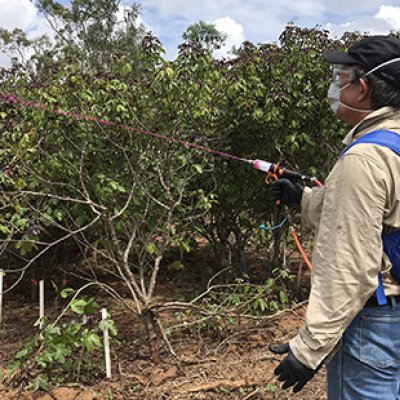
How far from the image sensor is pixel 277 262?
5656 millimetres

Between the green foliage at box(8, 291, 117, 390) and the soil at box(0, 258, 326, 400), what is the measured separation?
12 cm

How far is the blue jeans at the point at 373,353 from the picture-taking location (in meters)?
1.61

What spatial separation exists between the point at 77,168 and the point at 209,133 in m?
1.19

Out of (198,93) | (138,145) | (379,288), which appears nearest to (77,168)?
(138,145)

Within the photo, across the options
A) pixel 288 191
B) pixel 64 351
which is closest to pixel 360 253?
pixel 288 191

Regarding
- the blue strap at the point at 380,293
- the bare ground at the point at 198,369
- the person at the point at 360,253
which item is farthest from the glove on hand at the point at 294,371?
the bare ground at the point at 198,369

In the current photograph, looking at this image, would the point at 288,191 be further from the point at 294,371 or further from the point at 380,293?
the point at 294,371

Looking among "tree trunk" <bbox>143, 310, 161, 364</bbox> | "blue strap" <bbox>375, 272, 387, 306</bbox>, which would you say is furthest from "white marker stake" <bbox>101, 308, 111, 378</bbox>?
"blue strap" <bbox>375, 272, 387, 306</bbox>

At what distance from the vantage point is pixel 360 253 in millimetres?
1489

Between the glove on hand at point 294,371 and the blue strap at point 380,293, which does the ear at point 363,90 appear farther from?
the glove on hand at point 294,371

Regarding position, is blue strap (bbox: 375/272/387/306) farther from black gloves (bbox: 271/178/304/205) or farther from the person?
black gloves (bbox: 271/178/304/205)

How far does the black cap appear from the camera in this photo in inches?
63.9

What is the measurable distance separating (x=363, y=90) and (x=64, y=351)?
8.25ft

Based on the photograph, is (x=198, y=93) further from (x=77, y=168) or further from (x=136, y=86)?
(x=77, y=168)
